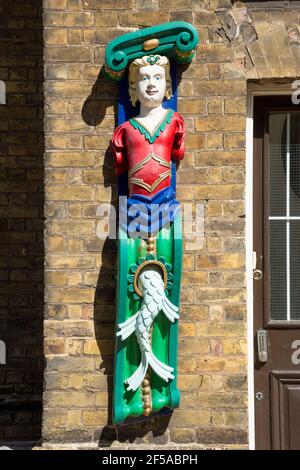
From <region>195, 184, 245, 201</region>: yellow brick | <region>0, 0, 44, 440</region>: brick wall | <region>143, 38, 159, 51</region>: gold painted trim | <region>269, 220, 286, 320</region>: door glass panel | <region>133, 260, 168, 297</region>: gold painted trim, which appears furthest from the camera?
<region>0, 0, 44, 440</region>: brick wall

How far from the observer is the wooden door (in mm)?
4387

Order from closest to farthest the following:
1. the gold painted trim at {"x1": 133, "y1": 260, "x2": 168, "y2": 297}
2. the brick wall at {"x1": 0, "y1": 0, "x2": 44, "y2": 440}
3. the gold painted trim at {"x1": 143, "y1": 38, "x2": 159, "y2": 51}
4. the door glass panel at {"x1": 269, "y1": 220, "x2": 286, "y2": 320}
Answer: the gold painted trim at {"x1": 133, "y1": 260, "x2": 168, "y2": 297}, the gold painted trim at {"x1": 143, "y1": 38, "x2": 159, "y2": 51}, the door glass panel at {"x1": 269, "y1": 220, "x2": 286, "y2": 320}, the brick wall at {"x1": 0, "y1": 0, "x2": 44, "y2": 440}

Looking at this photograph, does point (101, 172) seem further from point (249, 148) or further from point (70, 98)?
point (249, 148)

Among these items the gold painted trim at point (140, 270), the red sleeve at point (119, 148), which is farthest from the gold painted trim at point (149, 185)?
the gold painted trim at point (140, 270)

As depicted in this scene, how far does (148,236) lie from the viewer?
407 cm

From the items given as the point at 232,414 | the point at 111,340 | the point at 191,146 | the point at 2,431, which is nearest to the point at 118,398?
the point at 111,340

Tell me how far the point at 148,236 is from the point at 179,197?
31 cm

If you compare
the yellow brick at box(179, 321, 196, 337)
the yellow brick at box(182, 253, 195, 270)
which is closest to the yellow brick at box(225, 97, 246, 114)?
the yellow brick at box(182, 253, 195, 270)

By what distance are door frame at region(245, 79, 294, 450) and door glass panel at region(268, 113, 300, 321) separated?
0.45ft

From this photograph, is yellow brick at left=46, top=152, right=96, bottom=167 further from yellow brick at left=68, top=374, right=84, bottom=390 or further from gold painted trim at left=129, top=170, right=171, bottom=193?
yellow brick at left=68, top=374, right=84, bottom=390

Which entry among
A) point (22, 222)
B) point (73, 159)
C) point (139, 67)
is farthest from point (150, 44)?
point (22, 222)

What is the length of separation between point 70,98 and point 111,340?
1.35 m

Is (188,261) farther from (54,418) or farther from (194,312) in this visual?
(54,418)

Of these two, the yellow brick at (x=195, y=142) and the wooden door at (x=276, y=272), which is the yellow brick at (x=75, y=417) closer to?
the wooden door at (x=276, y=272)
